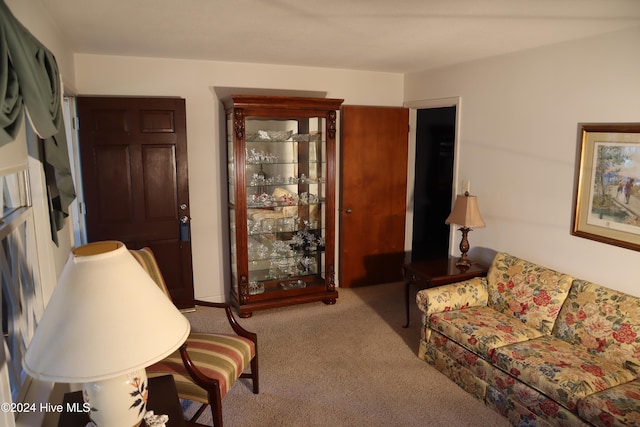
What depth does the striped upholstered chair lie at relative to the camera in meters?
2.32

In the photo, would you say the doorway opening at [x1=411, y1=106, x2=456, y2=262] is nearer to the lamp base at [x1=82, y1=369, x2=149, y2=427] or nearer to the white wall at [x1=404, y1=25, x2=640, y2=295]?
the white wall at [x1=404, y1=25, x2=640, y2=295]

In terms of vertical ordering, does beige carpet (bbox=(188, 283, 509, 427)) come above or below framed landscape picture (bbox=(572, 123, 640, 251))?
below

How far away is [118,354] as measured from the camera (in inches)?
49.0

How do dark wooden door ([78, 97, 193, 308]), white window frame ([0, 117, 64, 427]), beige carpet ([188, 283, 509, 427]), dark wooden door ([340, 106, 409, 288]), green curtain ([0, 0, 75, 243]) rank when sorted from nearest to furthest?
green curtain ([0, 0, 75, 243]) < white window frame ([0, 117, 64, 427]) < beige carpet ([188, 283, 509, 427]) < dark wooden door ([78, 97, 193, 308]) < dark wooden door ([340, 106, 409, 288])

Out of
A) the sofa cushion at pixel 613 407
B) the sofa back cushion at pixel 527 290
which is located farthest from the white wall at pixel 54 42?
the sofa back cushion at pixel 527 290

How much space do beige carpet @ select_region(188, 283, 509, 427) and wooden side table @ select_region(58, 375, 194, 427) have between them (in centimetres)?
86

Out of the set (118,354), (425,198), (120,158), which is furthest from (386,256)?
(118,354)

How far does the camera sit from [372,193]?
4.86 meters

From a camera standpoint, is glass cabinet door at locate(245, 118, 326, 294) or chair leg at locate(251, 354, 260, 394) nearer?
chair leg at locate(251, 354, 260, 394)

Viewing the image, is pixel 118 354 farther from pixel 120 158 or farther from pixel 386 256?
pixel 386 256

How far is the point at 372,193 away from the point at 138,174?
94.2 inches

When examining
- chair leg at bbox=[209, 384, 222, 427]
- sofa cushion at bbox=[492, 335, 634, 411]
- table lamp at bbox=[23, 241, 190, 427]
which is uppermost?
table lamp at bbox=[23, 241, 190, 427]

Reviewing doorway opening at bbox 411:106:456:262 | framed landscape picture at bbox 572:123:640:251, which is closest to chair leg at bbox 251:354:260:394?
framed landscape picture at bbox 572:123:640:251

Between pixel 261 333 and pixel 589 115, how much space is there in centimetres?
302
